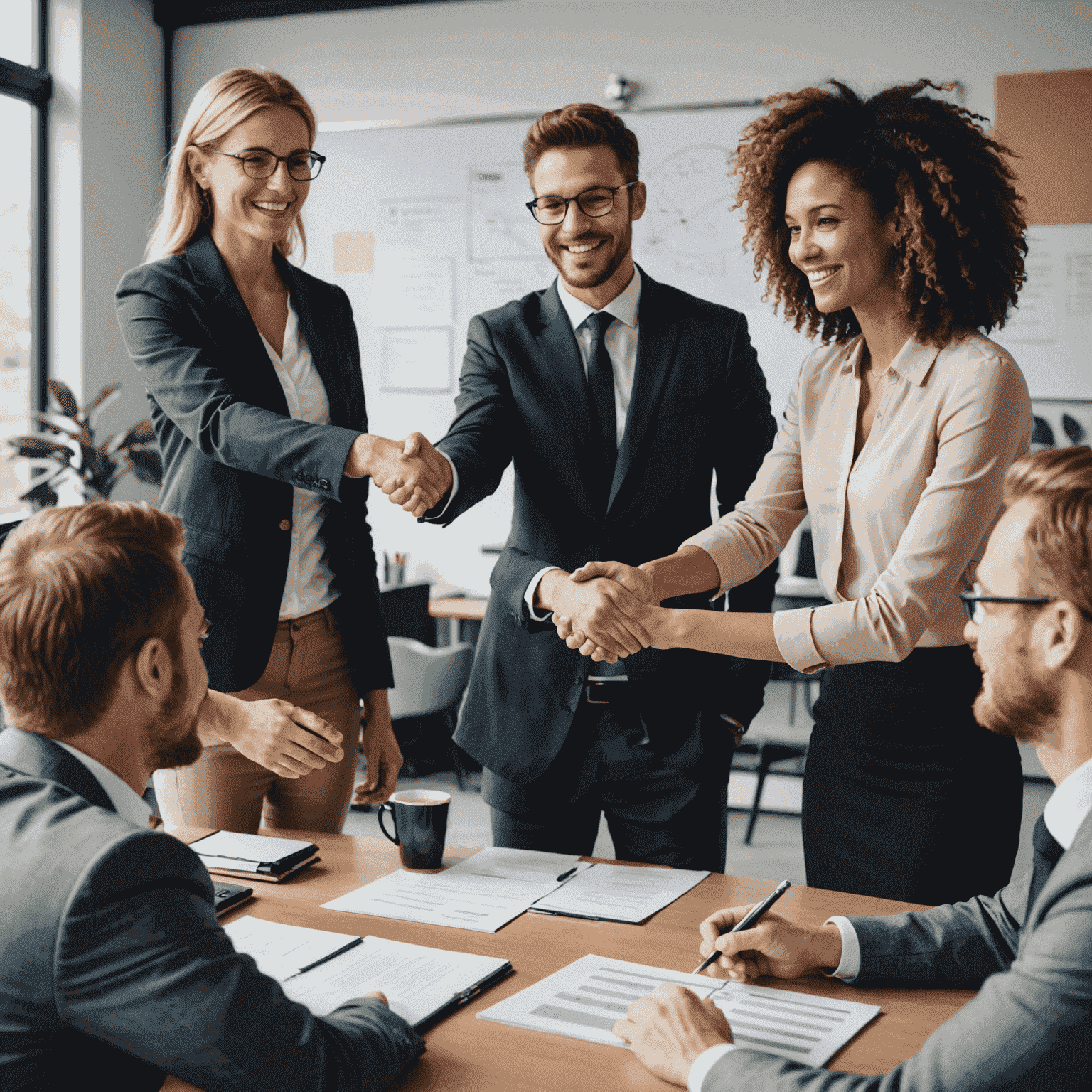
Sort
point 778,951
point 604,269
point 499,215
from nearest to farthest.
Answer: point 778,951 → point 604,269 → point 499,215

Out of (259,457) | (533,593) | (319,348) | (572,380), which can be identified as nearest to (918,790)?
(533,593)

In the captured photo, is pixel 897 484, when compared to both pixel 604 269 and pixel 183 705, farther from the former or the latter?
pixel 183 705

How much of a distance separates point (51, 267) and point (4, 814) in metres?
5.03

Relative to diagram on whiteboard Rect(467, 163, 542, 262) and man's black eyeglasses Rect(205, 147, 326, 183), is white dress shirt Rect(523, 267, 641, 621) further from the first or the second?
diagram on whiteboard Rect(467, 163, 542, 262)

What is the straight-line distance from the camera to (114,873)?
903 mm

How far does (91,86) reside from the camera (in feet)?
17.6

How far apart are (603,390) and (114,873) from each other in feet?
4.42

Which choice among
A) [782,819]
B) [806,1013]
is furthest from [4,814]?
[782,819]

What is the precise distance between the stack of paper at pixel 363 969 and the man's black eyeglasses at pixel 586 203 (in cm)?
124

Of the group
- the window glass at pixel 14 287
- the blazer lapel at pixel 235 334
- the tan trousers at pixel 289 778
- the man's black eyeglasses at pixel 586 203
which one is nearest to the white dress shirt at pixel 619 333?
the man's black eyeglasses at pixel 586 203

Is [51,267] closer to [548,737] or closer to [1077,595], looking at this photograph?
[548,737]

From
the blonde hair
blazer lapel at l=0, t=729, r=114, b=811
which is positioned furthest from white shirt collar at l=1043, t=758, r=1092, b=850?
the blonde hair

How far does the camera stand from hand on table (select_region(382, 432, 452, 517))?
199 centimetres

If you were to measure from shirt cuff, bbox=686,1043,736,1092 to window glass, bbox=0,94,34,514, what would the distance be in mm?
4822
